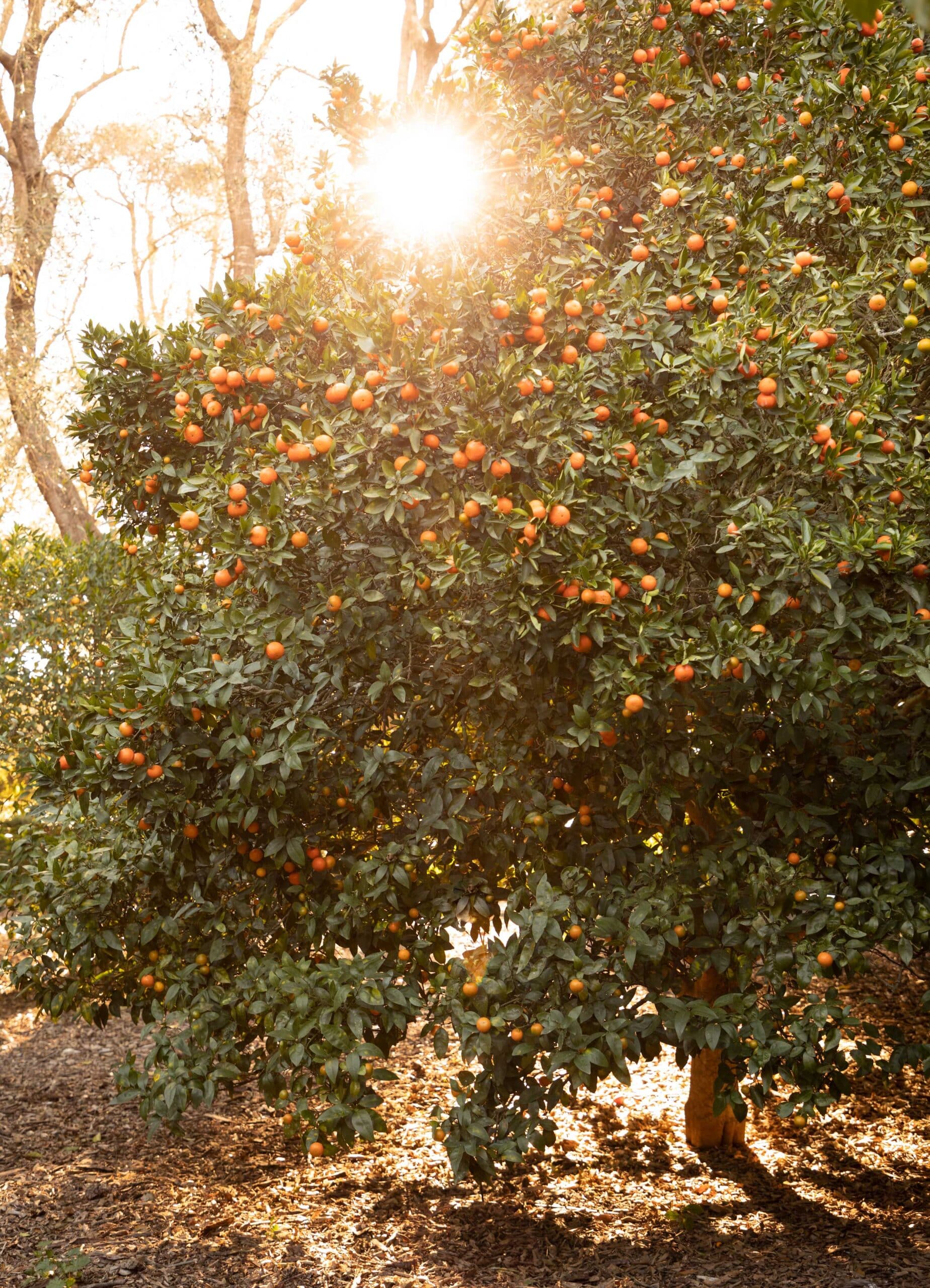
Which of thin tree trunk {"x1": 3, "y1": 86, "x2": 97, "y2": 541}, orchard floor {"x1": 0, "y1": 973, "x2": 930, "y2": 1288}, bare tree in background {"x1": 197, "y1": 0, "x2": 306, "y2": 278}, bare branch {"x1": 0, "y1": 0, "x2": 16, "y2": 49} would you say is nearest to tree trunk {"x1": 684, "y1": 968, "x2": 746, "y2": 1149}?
orchard floor {"x1": 0, "y1": 973, "x2": 930, "y2": 1288}

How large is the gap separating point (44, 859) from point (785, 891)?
2989 millimetres

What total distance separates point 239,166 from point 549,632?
11775 mm


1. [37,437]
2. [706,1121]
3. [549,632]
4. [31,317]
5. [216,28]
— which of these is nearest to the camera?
[549,632]

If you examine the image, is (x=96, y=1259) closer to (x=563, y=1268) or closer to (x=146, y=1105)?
(x=146, y=1105)

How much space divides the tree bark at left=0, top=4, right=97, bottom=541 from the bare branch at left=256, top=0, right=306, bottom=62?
2903 millimetres

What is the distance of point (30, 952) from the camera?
15.3 feet

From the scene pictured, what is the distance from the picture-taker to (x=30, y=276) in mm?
13883

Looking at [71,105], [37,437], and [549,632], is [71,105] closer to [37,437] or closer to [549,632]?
[37,437]

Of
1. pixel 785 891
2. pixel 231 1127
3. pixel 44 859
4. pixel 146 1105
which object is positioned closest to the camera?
pixel 785 891

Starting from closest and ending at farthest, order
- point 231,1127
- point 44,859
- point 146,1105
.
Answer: point 146,1105 → point 44,859 → point 231,1127

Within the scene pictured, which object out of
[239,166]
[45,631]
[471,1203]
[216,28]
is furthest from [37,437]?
[471,1203]

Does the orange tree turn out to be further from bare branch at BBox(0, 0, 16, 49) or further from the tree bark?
bare branch at BBox(0, 0, 16, 49)

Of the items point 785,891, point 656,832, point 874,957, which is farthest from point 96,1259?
point 874,957

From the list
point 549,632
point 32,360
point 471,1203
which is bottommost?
point 471,1203
